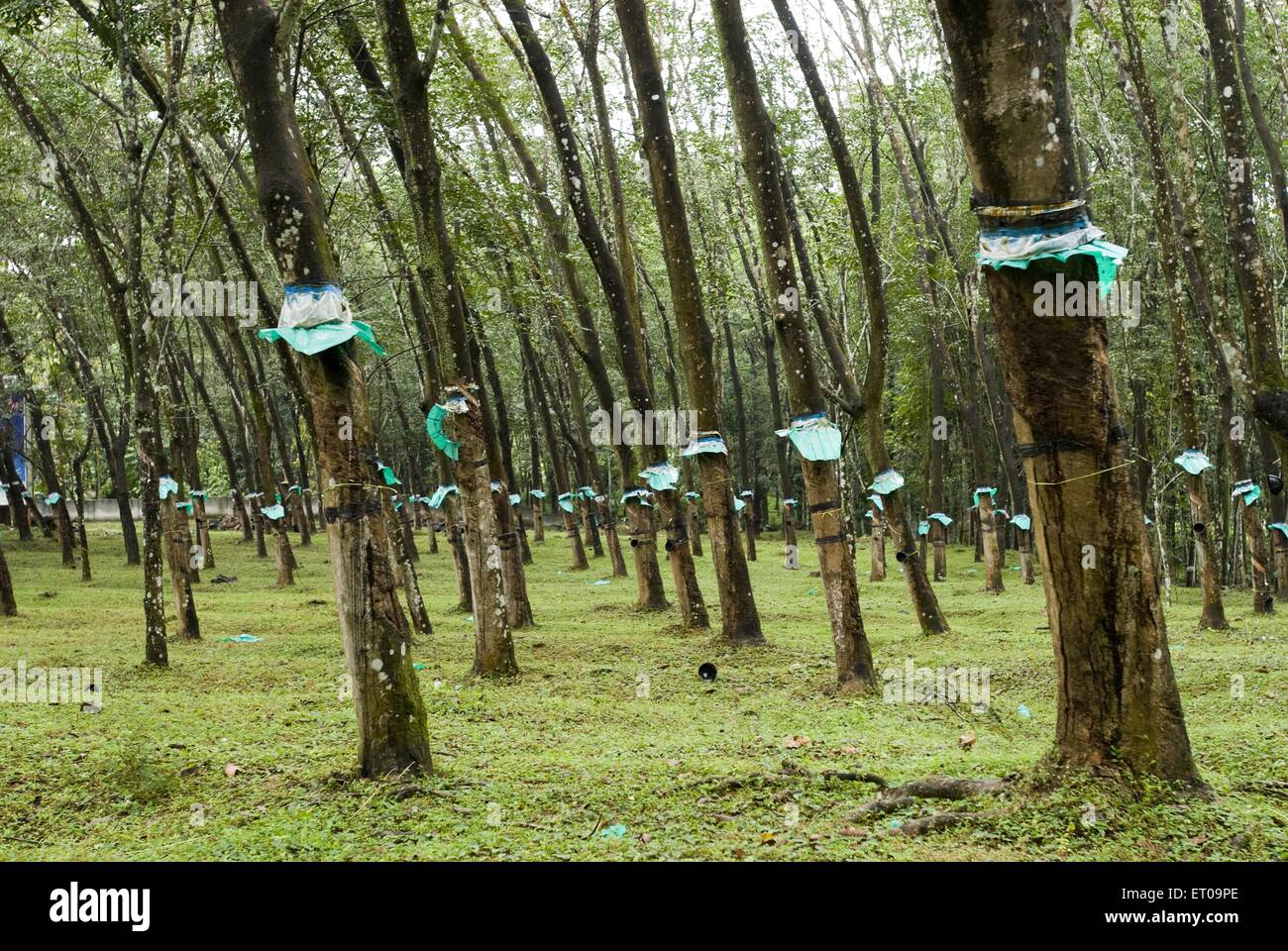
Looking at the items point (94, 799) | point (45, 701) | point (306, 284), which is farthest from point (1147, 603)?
point (45, 701)

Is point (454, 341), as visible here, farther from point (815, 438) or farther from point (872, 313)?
point (872, 313)

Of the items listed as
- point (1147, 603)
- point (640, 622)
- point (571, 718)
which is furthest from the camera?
point (640, 622)

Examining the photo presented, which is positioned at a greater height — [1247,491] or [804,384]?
[804,384]

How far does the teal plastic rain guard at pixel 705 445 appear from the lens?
1164 centimetres

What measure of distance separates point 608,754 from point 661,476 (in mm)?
7210

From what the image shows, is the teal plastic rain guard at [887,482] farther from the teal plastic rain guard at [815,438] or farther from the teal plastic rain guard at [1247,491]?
the teal plastic rain guard at [1247,491]

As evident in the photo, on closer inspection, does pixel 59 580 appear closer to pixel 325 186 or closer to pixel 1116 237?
pixel 325 186

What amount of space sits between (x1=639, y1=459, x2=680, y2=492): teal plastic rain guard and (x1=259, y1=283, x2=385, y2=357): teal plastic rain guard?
817 centimetres

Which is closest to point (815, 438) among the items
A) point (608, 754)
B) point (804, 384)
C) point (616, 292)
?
point (804, 384)

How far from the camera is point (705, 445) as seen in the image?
11680 mm

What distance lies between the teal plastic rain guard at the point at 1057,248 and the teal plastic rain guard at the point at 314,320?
11.1 feet

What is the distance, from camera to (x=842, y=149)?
1238cm

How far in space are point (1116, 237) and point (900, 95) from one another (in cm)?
Answer: 798

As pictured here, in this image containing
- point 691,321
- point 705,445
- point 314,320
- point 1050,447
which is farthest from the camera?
point 691,321
